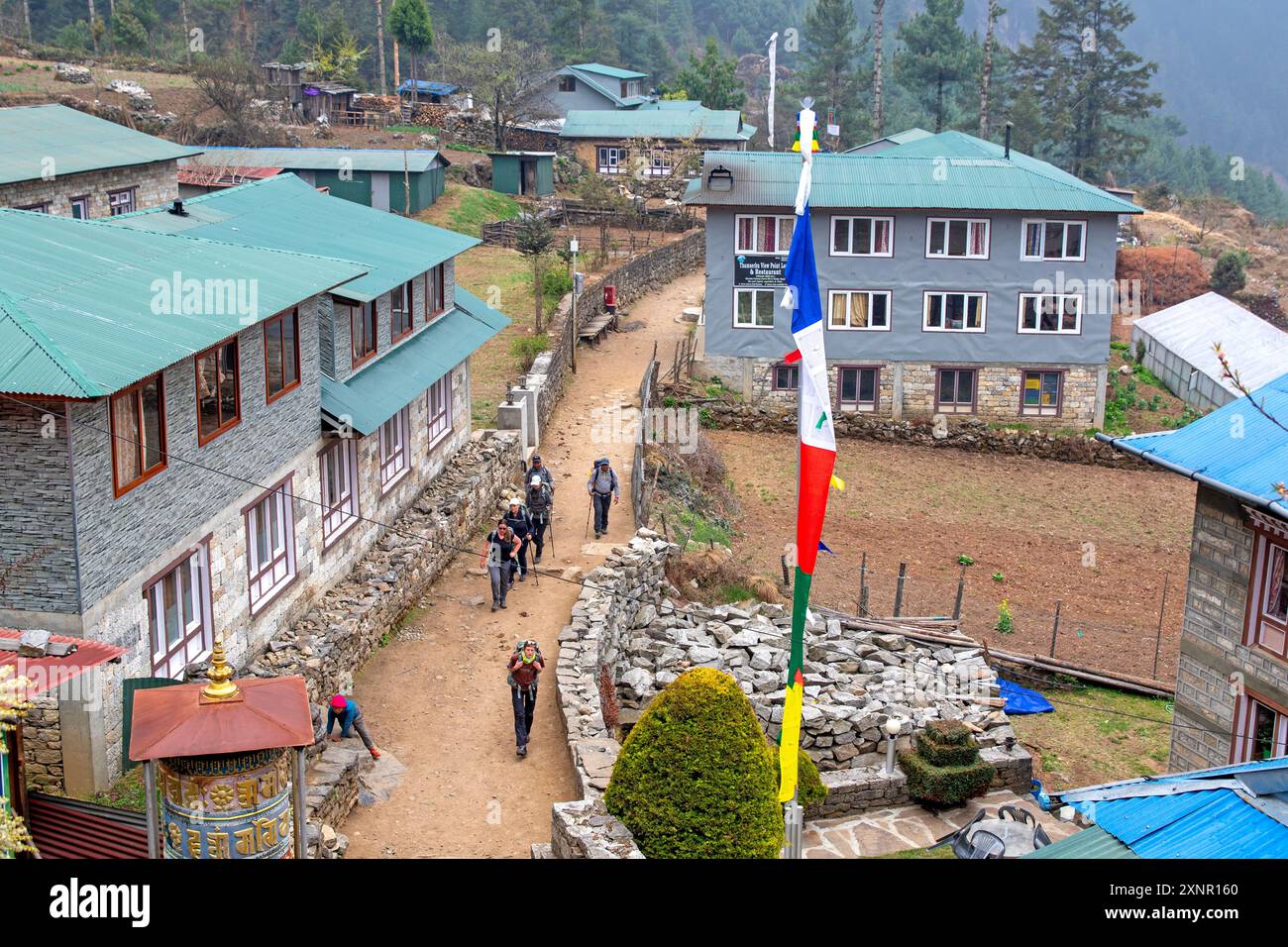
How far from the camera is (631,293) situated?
54969 mm

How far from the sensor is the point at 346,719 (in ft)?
63.5

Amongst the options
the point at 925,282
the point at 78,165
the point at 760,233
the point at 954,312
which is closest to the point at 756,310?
the point at 760,233

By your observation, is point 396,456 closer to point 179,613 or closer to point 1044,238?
point 179,613

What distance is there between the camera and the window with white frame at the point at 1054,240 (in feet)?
150

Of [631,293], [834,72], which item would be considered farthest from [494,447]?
[834,72]

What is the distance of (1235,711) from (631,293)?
36838 mm

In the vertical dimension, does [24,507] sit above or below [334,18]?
below

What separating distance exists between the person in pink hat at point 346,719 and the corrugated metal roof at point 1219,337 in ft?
126

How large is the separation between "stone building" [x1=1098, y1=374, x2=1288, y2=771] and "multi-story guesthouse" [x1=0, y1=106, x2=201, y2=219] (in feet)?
103

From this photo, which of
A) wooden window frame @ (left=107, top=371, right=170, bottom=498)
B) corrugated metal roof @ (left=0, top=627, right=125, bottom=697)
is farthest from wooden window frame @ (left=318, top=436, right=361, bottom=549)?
corrugated metal roof @ (left=0, top=627, right=125, bottom=697)

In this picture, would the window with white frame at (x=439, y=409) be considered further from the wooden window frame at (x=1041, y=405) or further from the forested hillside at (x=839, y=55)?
the forested hillside at (x=839, y=55)

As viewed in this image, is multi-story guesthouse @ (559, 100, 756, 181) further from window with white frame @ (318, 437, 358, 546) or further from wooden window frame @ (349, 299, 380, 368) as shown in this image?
window with white frame @ (318, 437, 358, 546)

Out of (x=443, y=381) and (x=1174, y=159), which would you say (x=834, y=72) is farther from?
(x=443, y=381)
